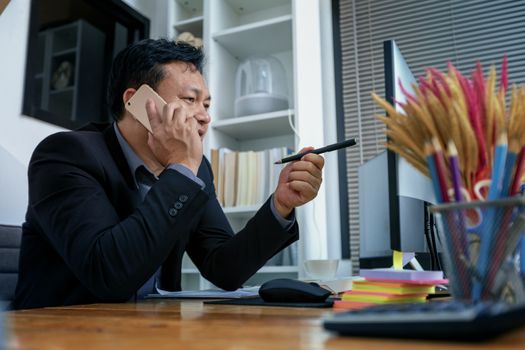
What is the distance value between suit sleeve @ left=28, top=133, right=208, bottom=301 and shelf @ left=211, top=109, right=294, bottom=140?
138 centimetres

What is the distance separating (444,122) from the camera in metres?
0.52

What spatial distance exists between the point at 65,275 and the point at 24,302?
0.13m

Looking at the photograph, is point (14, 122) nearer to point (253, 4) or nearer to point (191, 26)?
point (191, 26)

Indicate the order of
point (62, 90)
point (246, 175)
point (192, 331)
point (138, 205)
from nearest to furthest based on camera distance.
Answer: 1. point (192, 331)
2. point (138, 205)
3. point (246, 175)
4. point (62, 90)

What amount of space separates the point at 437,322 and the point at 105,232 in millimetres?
692

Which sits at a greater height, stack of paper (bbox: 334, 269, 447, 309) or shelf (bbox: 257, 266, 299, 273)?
stack of paper (bbox: 334, 269, 447, 309)

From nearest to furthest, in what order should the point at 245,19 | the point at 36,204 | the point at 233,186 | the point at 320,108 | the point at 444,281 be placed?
1. the point at 444,281
2. the point at 36,204
3. the point at 233,186
4. the point at 320,108
5. the point at 245,19

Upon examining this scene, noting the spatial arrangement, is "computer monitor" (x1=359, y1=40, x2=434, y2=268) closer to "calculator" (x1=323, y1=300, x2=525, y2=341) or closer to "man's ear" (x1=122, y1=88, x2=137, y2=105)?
"calculator" (x1=323, y1=300, x2=525, y2=341)

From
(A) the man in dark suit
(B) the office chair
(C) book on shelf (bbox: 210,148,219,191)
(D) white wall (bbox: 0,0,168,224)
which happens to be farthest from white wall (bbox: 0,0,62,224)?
(C) book on shelf (bbox: 210,148,219,191)

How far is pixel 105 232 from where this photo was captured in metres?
0.90

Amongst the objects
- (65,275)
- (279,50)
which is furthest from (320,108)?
(65,275)

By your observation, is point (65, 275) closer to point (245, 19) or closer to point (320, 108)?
point (320, 108)

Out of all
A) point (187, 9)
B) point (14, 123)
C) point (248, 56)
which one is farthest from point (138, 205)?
point (187, 9)

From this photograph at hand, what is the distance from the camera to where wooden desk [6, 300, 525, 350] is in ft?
1.28
